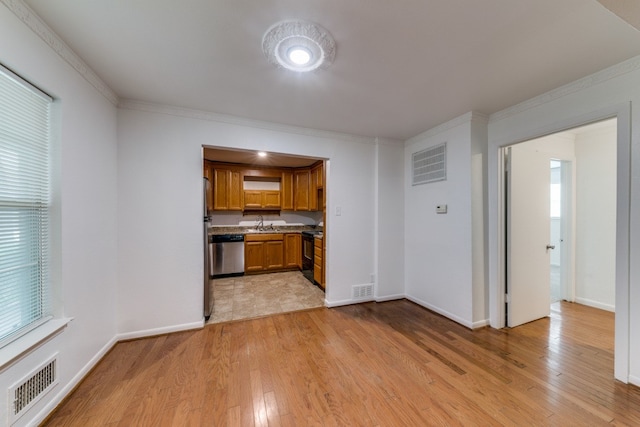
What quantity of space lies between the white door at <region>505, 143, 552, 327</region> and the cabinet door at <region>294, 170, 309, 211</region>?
3637 mm

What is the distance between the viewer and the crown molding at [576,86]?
5.40 ft

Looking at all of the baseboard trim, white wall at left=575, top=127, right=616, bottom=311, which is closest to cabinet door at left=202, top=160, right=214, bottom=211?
white wall at left=575, top=127, right=616, bottom=311

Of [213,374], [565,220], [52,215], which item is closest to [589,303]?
[565,220]

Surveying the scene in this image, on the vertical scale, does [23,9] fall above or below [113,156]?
above

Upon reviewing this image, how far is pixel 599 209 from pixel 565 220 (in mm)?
345

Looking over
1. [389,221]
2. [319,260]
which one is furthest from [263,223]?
[389,221]

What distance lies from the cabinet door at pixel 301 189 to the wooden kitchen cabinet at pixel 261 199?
1.52 feet

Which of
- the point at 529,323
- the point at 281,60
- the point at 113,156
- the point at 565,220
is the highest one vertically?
the point at 281,60

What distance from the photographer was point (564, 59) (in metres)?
1.62

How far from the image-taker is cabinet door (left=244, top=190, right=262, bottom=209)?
16.8 feet

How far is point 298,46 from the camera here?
1453 mm

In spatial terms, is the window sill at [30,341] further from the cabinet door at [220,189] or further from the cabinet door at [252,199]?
the cabinet door at [252,199]

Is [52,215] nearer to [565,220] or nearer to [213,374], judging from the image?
[213,374]

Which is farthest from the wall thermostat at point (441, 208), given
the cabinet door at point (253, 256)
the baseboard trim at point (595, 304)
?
the cabinet door at point (253, 256)
